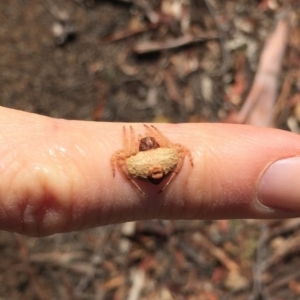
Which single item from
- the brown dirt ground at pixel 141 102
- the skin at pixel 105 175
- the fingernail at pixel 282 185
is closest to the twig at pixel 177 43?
the brown dirt ground at pixel 141 102

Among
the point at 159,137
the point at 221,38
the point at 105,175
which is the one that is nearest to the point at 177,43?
the point at 221,38

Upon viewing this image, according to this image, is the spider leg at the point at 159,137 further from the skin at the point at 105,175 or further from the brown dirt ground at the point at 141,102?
the brown dirt ground at the point at 141,102

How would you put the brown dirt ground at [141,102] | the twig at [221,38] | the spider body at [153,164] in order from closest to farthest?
the spider body at [153,164], the brown dirt ground at [141,102], the twig at [221,38]

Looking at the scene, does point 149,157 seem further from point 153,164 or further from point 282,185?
point 282,185

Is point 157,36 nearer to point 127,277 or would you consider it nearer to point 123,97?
point 123,97

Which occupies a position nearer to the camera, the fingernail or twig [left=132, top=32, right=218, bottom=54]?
the fingernail

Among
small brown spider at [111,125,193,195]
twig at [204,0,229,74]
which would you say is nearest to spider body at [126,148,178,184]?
small brown spider at [111,125,193,195]

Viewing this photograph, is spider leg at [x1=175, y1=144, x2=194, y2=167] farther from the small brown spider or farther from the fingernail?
the fingernail
